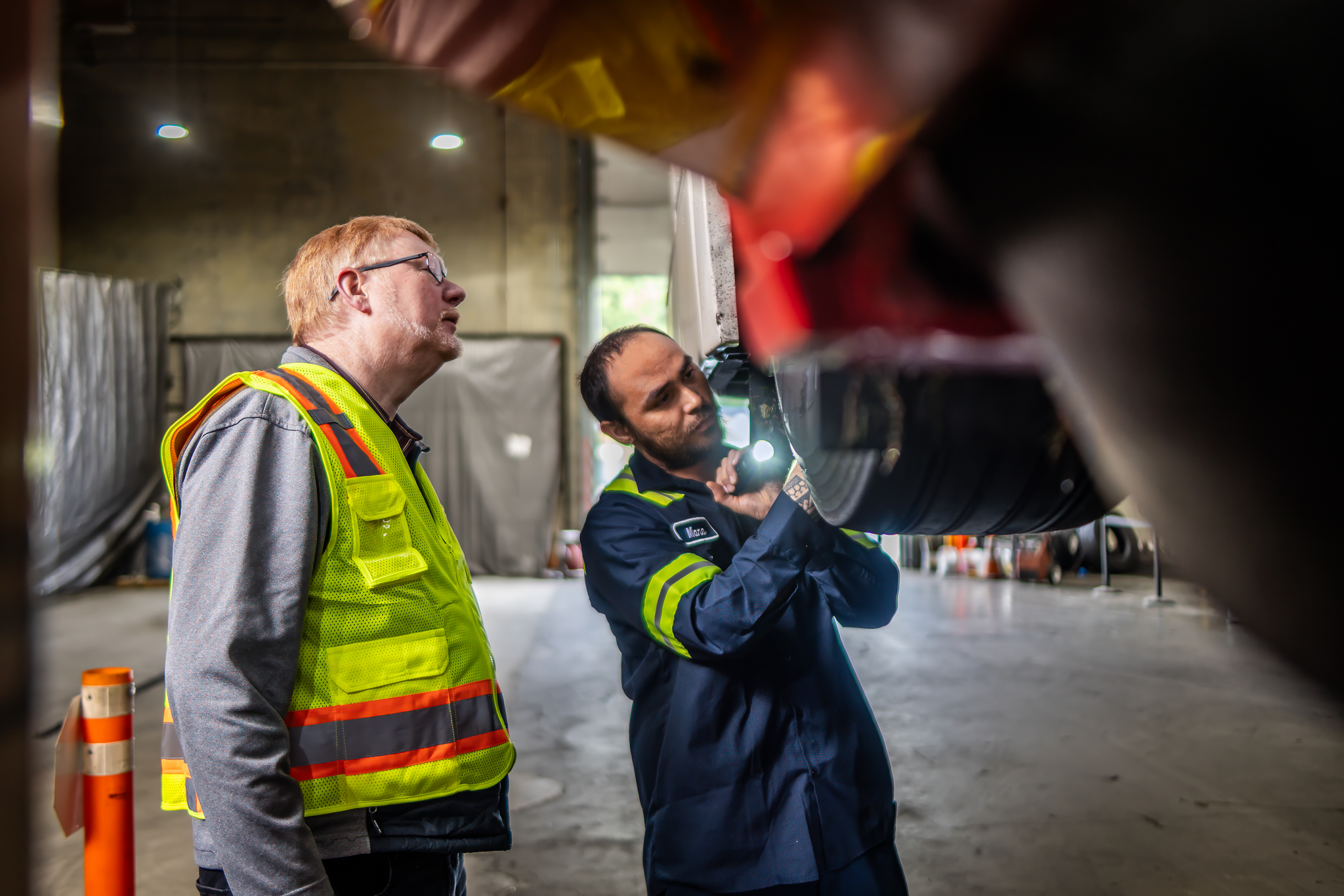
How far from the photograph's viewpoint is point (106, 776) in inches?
52.1

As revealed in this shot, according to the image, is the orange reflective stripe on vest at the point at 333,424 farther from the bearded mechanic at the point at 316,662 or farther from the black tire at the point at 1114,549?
the black tire at the point at 1114,549

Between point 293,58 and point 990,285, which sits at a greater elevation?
point 293,58

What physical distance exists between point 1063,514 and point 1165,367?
0.46 m

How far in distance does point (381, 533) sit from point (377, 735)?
234 mm

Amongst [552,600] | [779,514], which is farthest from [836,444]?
[552,600]

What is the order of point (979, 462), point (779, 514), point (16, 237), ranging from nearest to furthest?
1. point (16, 237)
2. point (979, 462)
3. point (779, 514)

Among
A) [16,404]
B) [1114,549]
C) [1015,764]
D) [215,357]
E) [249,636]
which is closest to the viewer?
[16,404]

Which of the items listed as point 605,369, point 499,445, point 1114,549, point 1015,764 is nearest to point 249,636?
point 605,369

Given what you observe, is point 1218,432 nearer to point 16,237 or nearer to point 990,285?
point 990,285

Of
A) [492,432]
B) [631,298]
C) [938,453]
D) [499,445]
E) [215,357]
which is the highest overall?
[631,298]

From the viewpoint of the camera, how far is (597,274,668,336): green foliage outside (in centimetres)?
873

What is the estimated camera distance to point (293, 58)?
826 centimetres

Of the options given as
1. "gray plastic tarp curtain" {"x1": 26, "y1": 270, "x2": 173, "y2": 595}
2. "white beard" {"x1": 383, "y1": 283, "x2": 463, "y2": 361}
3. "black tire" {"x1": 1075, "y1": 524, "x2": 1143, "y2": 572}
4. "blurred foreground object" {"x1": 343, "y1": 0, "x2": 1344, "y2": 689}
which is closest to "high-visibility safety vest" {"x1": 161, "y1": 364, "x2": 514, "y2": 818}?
"white beard" {"x1": 383, "y1": 283, "x2": 463, "y2": 361}

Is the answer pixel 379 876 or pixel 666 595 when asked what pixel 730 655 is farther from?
pixel 379 876
